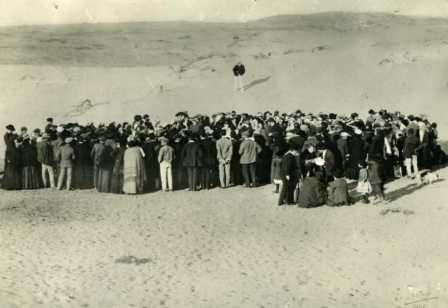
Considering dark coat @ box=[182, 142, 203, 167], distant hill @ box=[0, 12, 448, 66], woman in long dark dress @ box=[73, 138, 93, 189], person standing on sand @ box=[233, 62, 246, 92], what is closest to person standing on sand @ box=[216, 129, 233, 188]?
dark coat @ box=[182, 142, 203, 167]

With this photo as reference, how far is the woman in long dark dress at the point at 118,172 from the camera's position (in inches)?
683

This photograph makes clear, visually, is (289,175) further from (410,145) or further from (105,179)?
(105,179)

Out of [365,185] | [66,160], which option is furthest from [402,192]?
[66,160]

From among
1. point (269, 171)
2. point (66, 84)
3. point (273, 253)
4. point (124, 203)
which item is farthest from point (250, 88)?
point (273, 253)

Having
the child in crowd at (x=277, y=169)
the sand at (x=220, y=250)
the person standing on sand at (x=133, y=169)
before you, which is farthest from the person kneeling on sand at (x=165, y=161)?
the child in crowd at (x=277, y=169)

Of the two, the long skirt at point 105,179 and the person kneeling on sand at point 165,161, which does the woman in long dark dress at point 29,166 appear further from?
the person kneeling on sand at point 165,161

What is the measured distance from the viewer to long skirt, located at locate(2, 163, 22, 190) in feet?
59.2

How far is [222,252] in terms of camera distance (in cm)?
1219

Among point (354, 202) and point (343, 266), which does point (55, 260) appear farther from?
point (354, 202)

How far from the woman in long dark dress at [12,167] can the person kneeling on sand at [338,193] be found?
28.7 ft

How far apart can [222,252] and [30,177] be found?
26.8 ft

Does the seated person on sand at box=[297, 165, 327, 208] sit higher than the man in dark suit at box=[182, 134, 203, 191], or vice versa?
the man in dark suit at box=[182, 134, 203, 191]

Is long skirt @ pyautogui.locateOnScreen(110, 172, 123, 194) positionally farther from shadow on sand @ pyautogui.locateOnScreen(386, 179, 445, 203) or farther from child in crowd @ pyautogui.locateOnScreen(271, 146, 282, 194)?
shadow on sand @ pyautogui.locateOnScreen(386, 179, 445, 203)

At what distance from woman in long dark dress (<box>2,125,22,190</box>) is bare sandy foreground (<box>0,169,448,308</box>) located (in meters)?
1.40
